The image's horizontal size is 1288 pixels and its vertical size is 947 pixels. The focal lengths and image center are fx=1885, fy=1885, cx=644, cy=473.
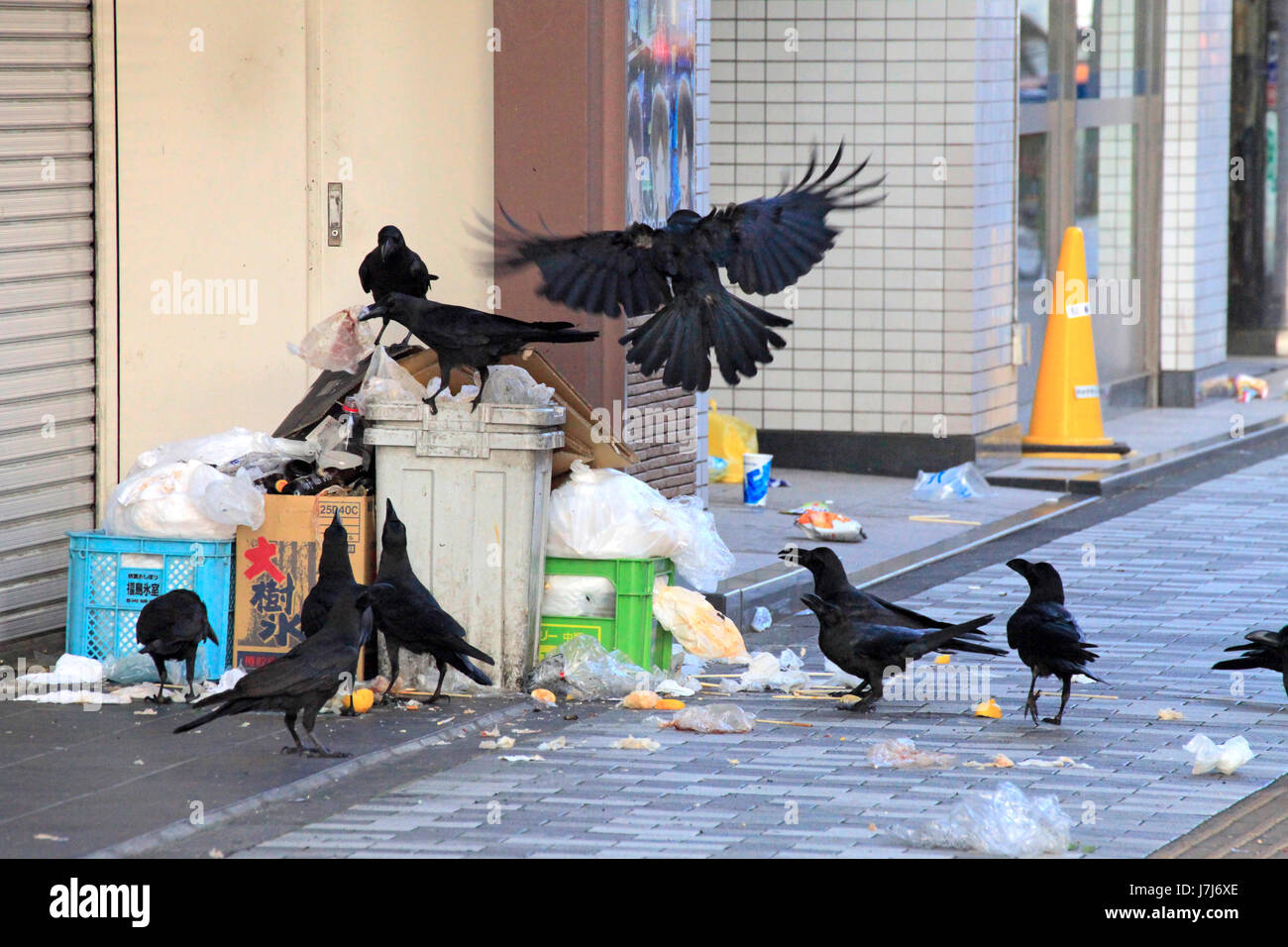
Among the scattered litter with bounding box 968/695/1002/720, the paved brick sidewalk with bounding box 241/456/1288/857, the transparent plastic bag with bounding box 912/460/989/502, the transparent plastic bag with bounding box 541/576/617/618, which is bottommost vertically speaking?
the paved brick sidewalk with bounding box 241/456/1288/857

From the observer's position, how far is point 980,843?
547cm

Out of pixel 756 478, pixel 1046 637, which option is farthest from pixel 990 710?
pixel 756 478

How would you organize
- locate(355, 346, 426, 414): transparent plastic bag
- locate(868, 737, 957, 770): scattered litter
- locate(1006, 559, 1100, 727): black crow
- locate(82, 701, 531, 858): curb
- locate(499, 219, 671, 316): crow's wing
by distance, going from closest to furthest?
locate(82, 701, 531, 858): curb < locate(868, 737, 957, 770): scattered litter < locate(1006, 559, 1100, 727): black crow < locate(355, 346, 426, 414): transparent plastic bag < locate(499, 219, 671, 316): crow's wing

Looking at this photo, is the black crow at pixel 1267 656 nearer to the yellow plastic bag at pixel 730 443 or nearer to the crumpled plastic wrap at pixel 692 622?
the crumpled plastic wrap at pixel 692 622

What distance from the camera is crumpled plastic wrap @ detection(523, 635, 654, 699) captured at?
24.4 ft

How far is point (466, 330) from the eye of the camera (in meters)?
7.28

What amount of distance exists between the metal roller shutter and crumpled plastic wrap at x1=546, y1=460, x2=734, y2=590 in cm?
234

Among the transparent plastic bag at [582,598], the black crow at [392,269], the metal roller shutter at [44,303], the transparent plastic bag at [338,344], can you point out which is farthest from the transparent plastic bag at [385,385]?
the metal roller shutter at [44,303]

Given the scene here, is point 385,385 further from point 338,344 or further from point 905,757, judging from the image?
point 905,757

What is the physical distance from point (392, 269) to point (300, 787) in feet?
8.19

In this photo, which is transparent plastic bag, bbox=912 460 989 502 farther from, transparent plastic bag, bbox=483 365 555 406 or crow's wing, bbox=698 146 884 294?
transparent plastic bag, bbox=483 365 555 406

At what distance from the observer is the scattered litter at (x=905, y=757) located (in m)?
6.46

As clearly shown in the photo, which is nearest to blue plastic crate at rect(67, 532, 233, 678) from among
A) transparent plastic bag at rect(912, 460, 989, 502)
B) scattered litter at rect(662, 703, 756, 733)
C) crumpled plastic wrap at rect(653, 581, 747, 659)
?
crumpled plastic wrap at rect(653, 581, 747, 659)

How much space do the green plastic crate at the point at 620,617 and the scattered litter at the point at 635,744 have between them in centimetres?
84
